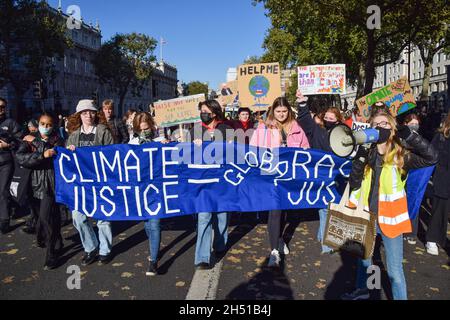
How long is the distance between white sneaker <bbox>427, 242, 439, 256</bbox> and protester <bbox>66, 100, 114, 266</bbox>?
4016 millimetres

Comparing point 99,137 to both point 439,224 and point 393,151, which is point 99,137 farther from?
point 439,224

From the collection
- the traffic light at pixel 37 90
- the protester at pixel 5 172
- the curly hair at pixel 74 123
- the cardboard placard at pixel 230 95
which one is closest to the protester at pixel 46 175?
the curly hair at pixel 74 123

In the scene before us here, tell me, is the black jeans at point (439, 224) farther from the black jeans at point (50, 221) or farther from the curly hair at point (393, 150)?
the black jeans at point (50, 221)

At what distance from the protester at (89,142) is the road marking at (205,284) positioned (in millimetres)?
1218

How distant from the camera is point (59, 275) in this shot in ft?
14.6

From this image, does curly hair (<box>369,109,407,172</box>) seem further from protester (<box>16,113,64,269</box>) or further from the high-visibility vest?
protester (<box>16,113,64,269</box>)

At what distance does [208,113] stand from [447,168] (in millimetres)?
3071

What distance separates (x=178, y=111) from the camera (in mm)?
7586

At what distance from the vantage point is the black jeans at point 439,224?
5133 mm

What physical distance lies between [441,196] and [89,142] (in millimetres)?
4531

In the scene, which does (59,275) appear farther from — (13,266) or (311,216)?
(311,216)

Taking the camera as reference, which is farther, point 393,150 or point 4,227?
point 4,227

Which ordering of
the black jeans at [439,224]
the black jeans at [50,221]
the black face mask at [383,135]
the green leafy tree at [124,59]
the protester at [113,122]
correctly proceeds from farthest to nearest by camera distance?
1. the green leafy tree at [124,59]
2. the protester at [113,122]
3. the black jeans at [439,224]
4. the black jeans at [50,221]
5. the black face mask at [383,135]

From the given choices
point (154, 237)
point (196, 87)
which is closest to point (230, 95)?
point (154, 237)
